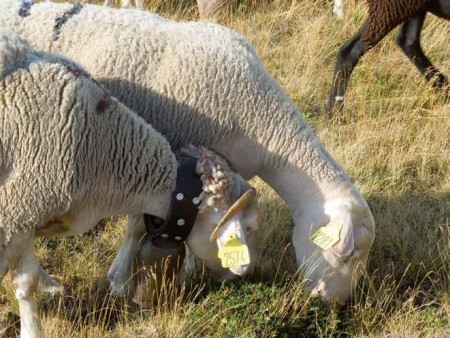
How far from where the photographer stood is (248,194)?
3080mm

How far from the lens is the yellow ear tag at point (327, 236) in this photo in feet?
10.5

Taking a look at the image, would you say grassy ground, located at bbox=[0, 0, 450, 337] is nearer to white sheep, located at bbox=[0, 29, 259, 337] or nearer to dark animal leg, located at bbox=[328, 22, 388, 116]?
dark animal leg, located at bbox=[328, 22, 388, 116]

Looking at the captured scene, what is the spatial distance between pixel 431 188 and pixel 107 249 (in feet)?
6.69

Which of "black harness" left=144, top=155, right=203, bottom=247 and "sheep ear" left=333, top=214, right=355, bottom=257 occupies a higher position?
"black harness" left=144, top=155, right=203, bottom=247

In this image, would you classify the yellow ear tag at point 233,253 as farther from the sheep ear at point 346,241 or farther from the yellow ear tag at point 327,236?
the sheep ear at point 346,241

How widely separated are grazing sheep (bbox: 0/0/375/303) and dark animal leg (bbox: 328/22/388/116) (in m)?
1.93

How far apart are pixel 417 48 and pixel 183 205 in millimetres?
3153

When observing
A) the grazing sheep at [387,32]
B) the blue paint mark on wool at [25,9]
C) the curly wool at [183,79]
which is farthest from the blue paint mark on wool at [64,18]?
the grazing sheep at [387,32]

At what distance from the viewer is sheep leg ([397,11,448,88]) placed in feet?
18.0

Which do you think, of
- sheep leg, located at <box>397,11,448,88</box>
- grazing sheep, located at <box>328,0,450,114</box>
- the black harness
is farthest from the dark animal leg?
the black harness

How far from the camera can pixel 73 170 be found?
9.48ft

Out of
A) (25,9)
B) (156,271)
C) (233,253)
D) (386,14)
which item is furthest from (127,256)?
(386,14)

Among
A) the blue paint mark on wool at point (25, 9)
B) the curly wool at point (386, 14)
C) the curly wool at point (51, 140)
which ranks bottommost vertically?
the curly wool at point (51, 140)

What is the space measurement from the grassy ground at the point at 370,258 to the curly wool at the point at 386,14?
18.9 inches
